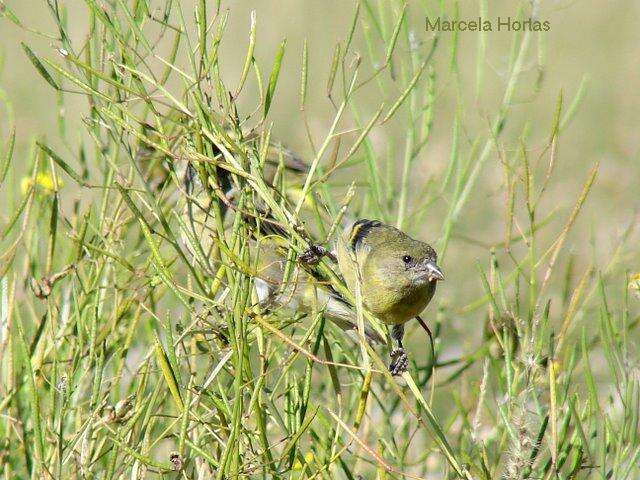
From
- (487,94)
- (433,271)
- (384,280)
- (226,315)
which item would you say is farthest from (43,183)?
(487,94)

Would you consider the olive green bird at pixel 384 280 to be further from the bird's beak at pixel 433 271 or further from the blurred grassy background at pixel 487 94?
the blurred grassy background at pixel 487 94

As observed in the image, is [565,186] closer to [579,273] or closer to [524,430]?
[579,273]

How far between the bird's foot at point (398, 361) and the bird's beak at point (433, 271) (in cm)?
30

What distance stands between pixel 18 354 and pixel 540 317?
1717 mm

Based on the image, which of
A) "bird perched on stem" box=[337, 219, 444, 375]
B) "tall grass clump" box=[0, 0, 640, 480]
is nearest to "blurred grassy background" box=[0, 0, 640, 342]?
"bird perched on stem" box=[337, 219, 444, 375]

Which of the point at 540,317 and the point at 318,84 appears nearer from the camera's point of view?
the point at 540,317

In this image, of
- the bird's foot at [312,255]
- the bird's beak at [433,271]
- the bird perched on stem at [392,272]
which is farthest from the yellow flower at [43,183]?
the bird's beak at [433,271]

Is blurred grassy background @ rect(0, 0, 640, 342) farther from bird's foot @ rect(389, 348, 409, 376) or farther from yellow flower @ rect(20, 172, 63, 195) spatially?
bird's foot @ rect(389, 348, 409, 376)

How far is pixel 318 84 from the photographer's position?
31.2 feet

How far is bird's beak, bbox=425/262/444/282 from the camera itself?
2.96m

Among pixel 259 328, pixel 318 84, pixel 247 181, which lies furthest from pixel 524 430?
pixel 318 84

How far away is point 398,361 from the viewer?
2.70m

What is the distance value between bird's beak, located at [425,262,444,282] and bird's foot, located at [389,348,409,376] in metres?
0.30

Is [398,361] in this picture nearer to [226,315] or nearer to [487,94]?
[226,315]
